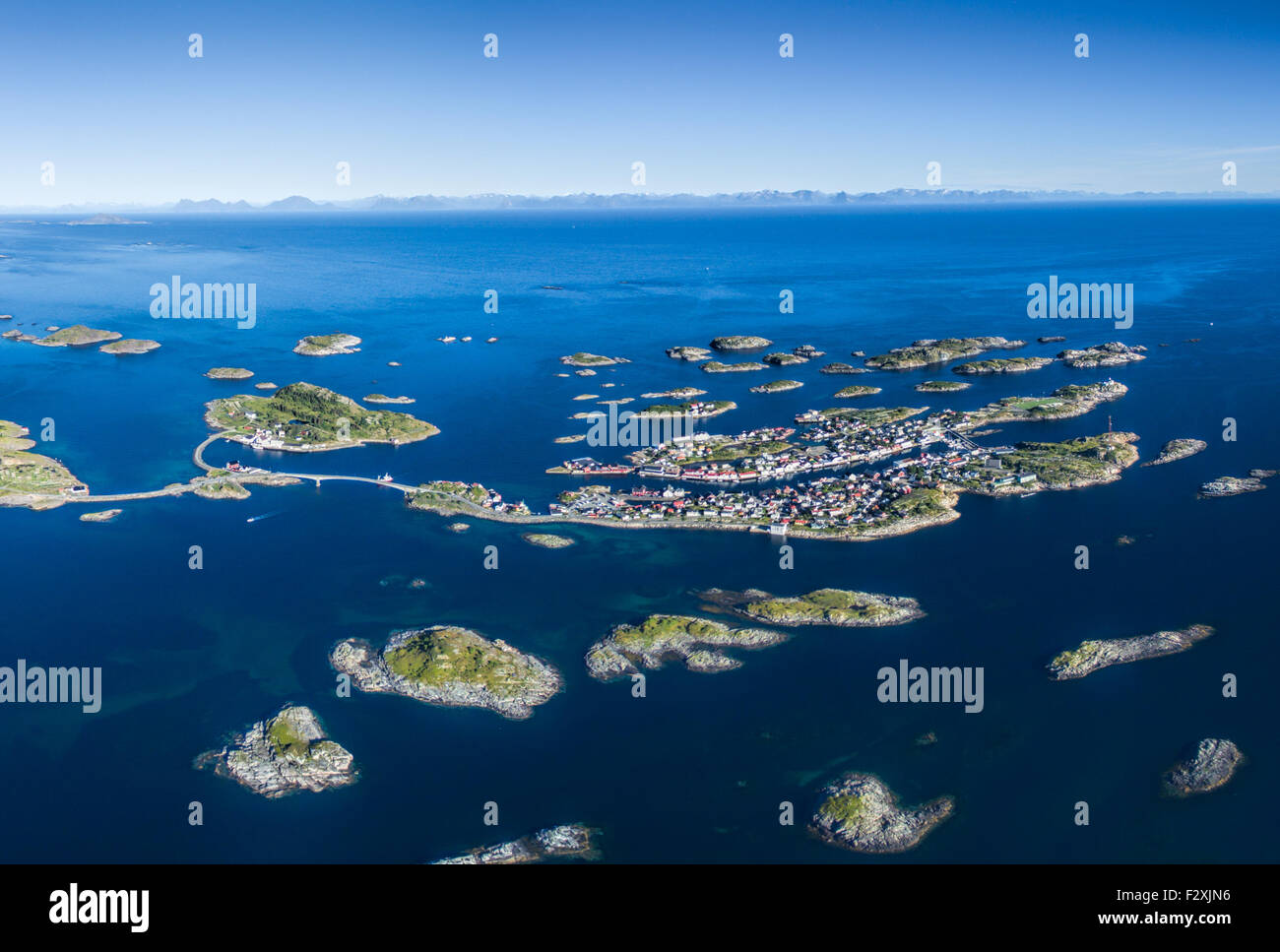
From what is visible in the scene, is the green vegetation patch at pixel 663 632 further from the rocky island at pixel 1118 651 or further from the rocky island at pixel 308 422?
the rocky island at pixel 308 422

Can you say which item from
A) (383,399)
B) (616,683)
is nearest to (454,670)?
(616,683)

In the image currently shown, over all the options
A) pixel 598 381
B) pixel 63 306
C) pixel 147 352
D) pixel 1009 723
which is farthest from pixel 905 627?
pixel 63 306

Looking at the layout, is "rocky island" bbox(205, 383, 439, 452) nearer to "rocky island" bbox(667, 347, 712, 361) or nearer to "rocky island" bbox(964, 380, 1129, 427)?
"rocky island" bbox(667, 347, 712, 361)

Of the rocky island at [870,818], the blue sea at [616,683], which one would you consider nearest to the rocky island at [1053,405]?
the blue sea at [616,683]

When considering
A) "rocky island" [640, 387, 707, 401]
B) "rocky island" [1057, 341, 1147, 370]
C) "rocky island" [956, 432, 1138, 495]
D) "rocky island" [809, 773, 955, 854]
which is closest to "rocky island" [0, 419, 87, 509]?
"rocky island" [640, 387, 707, 401]
